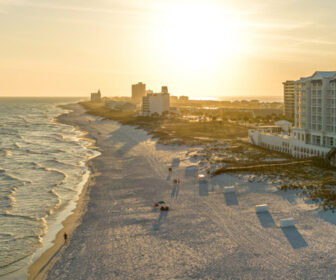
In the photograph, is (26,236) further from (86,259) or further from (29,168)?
(29,168)

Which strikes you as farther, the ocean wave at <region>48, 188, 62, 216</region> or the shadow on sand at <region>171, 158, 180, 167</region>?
the shadow on sand at <region>171, 158, 180, 167</region>

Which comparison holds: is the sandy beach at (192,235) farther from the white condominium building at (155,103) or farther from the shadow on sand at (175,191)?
the white condominium building at (155,103)

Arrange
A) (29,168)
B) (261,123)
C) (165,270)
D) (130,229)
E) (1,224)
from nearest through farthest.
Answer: (165,270), (130,229), (1,224), (29,168), (261,123)

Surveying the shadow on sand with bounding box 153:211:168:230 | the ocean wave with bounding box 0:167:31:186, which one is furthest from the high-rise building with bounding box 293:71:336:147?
the ocean wave with bounding box 0:167:31:186

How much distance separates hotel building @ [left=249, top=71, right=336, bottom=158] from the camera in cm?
5566

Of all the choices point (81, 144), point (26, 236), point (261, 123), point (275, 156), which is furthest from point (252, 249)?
point (261, 123)

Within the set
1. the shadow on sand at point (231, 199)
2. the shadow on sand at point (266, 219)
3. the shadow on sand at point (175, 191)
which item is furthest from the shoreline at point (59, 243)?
the shadow on sand at point (266, 219)

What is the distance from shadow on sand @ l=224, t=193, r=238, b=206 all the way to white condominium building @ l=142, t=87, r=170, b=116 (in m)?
132

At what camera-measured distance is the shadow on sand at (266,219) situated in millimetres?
31984

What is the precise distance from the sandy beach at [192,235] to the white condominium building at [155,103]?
124463 mm

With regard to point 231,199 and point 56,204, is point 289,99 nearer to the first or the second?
point 231,199

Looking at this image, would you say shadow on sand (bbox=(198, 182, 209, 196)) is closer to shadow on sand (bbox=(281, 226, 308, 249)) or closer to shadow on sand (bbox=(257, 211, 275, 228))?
shadow on sand (bbox=(257, 211, 275, 228))

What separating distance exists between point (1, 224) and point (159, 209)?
1659 centimetres

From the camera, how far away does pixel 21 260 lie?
28.4m
